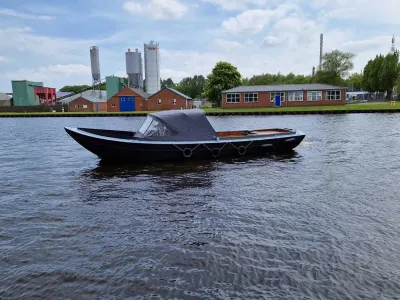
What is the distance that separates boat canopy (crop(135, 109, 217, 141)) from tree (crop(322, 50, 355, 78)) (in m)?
74.4

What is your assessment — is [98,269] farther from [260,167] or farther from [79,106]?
[79,106]

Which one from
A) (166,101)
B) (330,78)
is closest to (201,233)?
(166,101)

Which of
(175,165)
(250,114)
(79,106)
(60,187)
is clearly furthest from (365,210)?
(79,106)

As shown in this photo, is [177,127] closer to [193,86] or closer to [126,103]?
[126,103]

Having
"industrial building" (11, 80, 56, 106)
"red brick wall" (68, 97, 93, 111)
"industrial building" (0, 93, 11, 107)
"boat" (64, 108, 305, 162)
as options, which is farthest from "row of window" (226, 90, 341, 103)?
"industrial building" (0, 93, 11, 107)

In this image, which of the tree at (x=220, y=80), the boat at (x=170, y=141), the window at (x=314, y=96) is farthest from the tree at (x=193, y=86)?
the boat at (x=170, y=141)

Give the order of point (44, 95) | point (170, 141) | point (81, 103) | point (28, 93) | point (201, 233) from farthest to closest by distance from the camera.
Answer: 1. point (44, 95)
2. point (28, 93)
3. point (81, 103)
4. point (170, 141)
5. point (201, 233)

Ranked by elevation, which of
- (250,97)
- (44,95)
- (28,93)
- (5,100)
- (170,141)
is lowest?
(170,141)

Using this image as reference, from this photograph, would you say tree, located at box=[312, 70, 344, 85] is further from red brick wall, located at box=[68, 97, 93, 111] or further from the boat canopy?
the boat canopy

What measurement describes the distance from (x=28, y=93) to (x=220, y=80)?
54.8m

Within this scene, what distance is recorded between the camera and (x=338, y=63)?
271ft

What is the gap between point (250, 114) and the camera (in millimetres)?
56781

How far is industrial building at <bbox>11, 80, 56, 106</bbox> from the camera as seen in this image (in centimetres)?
9266

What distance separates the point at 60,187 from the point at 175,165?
214 inches
